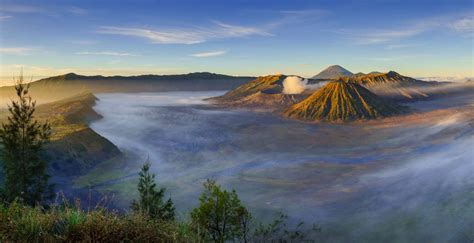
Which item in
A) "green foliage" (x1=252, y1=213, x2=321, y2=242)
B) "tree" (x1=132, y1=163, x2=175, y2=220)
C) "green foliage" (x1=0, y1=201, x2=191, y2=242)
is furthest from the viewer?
"tree" (x1=132, y1=163, x2=175, y2=220)

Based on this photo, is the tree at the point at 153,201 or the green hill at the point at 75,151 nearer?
the tree at the point at 153,201

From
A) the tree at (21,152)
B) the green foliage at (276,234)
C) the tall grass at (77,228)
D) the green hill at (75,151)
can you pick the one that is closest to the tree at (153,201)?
the green foliage at (276,234)

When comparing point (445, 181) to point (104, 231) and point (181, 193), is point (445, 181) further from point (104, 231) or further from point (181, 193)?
point (104, 231)

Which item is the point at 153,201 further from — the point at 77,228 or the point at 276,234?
the point at 77,228

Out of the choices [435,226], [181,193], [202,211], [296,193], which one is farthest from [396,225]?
[202,211]

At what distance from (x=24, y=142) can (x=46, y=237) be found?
49901 millimetres

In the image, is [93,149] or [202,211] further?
[93,149]

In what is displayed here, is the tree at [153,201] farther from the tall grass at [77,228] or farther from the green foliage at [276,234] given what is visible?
the tall grass at [77,228]

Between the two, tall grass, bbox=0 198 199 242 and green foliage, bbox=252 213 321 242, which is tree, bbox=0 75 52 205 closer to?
green foliage, bbox=252 213 321 242

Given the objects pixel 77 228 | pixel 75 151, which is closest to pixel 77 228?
pixel 77 228

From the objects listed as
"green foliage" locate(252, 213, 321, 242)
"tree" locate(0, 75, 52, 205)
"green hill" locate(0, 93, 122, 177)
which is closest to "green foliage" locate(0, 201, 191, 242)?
"green foliage" locate(252, 213, 321, 242)

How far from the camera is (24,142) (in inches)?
2149

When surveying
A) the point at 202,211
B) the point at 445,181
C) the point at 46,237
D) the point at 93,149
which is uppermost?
the point at 46,237

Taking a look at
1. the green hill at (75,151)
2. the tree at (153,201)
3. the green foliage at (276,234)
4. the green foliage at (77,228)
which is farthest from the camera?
the green hill at (75,151)
